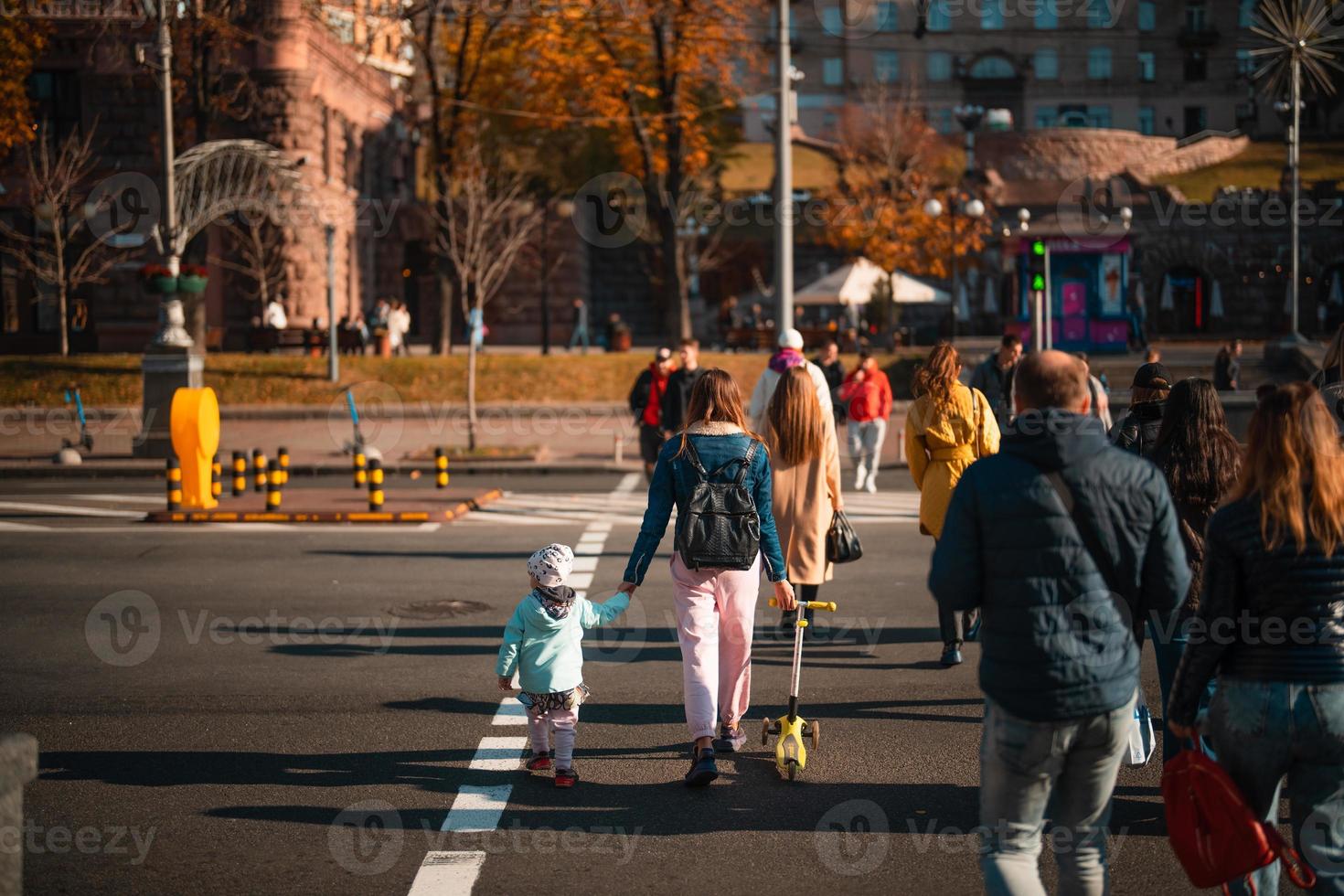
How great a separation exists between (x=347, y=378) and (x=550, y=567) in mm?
28020

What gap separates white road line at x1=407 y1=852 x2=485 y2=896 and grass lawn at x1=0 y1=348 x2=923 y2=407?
27.6m

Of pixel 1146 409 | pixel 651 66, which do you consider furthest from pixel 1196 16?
pixel 1146 409

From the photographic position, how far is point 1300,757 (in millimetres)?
4562

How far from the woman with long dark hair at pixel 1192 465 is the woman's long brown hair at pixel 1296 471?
1.96m

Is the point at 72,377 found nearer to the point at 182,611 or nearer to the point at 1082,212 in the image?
the point at 182,611

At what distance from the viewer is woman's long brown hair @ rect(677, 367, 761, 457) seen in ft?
24.0

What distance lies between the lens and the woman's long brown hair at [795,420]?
27.6 feet

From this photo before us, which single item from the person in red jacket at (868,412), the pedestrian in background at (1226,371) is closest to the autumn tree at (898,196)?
the pedestrian in background at (1226,371)

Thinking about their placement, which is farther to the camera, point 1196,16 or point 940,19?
point 940,19

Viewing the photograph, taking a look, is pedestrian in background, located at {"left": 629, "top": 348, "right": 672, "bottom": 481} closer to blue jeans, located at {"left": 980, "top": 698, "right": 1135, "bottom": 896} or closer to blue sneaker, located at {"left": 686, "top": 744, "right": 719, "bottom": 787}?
blue sneaker, located at {"left": 686, "top": 744, "right": 719, "bottom": 787}

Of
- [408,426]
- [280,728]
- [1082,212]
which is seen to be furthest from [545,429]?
[1082,212]

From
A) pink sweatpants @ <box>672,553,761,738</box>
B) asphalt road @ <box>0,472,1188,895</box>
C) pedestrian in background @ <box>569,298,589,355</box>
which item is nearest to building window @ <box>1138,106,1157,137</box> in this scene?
pedestrian in background @ <box>569,298,589,355</box>

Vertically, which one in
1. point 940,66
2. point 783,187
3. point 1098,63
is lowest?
point 783,187

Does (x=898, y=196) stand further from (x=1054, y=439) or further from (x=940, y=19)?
(x=1054, y=439)
